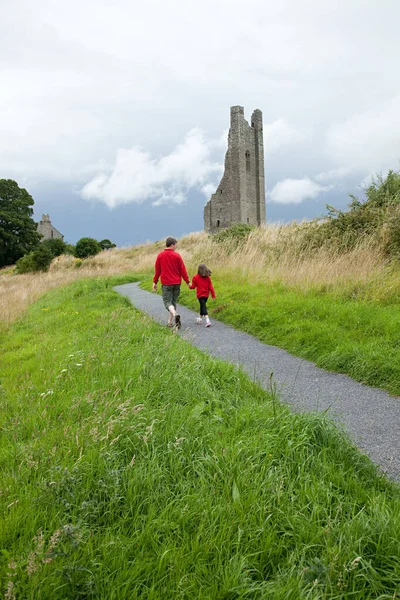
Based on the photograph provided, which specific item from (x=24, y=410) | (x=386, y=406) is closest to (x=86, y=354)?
(x=24, y=410)

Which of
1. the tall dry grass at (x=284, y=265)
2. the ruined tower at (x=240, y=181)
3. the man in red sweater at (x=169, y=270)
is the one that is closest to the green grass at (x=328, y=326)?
the tall dry grass at (x=284, y=265)

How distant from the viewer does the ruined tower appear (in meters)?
42.9

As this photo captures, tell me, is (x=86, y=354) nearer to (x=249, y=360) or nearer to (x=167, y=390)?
(x=167, y=390)

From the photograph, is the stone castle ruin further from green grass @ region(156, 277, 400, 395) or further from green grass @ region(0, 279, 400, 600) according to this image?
green grass @ region(0, 279, 400, 600)

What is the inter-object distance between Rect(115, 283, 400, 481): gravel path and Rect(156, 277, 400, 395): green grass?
215 mm

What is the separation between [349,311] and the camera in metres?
6.57

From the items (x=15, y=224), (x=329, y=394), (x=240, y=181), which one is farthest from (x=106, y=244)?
(x=329, y=394)

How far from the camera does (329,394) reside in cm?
428

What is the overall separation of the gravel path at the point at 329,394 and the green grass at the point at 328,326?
22cm

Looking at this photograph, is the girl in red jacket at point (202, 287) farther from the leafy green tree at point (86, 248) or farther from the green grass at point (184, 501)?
the leafy green tree at point (86, 248)

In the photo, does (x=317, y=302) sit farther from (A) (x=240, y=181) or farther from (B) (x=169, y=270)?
(A) (x=240, y=181)

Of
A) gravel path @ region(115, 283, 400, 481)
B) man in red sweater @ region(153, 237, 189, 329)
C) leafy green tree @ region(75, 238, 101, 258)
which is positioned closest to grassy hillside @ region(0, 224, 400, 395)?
gravel path @ region(115, 283, 400, 481)

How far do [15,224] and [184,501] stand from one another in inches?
1913

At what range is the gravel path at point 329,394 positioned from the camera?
3180mm
